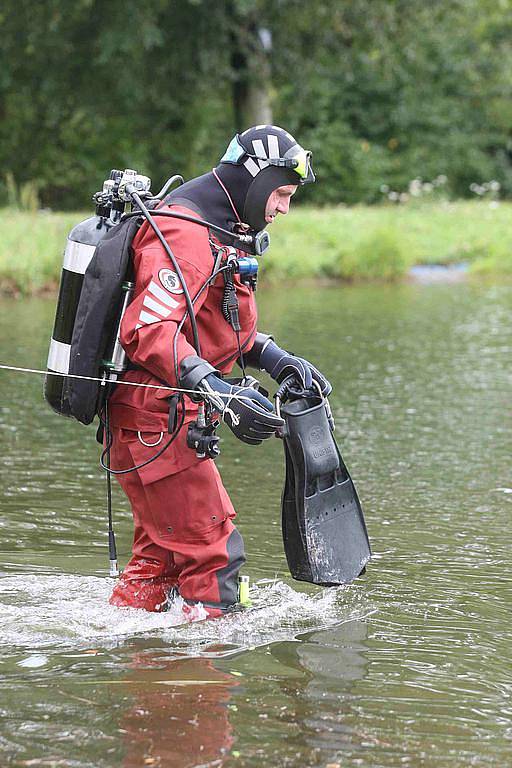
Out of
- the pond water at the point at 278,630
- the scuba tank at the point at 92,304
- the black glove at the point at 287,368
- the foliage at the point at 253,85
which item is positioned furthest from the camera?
the foliage at the point at 253,85

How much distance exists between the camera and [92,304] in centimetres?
484

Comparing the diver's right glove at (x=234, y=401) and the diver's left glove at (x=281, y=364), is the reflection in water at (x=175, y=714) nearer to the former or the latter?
the diver's right glove at (x=234, y=401)

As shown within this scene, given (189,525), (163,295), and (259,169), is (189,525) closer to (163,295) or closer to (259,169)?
(163,295)

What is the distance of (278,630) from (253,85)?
80.2 ft

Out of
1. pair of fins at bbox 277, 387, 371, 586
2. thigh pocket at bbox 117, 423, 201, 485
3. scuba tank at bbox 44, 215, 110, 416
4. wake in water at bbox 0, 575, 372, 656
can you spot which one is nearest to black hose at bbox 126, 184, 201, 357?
scuba tank at bbox 44, 215, 110, 416

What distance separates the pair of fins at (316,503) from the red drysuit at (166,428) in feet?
0.84

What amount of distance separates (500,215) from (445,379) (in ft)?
49.1

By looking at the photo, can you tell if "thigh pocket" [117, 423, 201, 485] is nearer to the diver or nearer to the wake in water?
the diver

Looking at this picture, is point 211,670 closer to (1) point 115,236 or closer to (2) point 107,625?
(2) point 107,625

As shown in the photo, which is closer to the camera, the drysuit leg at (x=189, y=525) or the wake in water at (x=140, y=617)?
the drysuit leg at (x=189, y=525)

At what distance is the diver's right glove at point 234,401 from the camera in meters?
4.64

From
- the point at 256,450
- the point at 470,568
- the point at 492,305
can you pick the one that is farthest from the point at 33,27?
the point at 470,568

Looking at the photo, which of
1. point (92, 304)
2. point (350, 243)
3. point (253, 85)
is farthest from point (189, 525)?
point (253, 85)

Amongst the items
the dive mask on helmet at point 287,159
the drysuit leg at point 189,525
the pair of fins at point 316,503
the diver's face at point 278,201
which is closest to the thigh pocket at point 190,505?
the drysuit leg at point 189,525
